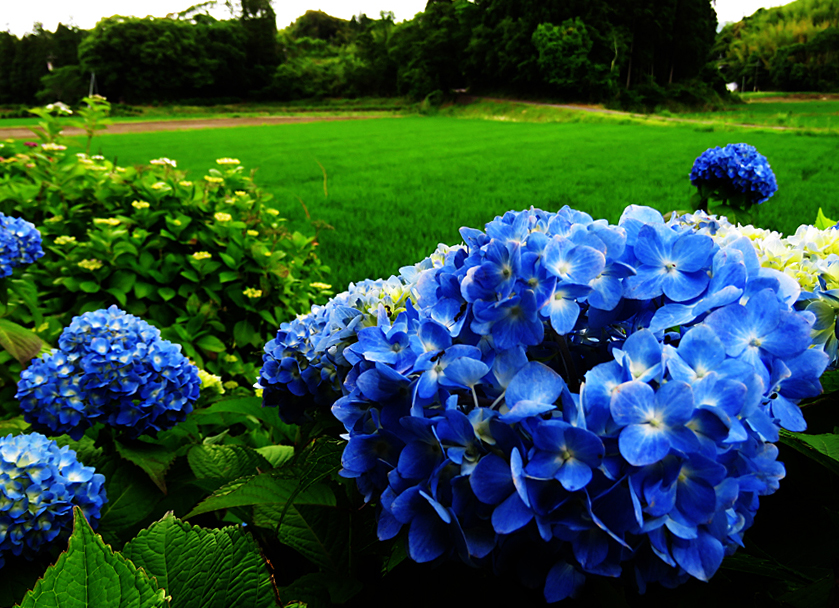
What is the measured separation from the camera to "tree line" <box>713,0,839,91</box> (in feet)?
121

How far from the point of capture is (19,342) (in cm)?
167

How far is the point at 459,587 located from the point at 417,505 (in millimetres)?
194

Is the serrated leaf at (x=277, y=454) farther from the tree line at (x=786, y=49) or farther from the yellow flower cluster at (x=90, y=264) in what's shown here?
the tree line at (x=786, y=49)

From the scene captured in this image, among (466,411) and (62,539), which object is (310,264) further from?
(466,411)

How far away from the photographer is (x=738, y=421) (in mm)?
393

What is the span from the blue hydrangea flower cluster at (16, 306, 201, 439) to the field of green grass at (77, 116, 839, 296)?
208 cm

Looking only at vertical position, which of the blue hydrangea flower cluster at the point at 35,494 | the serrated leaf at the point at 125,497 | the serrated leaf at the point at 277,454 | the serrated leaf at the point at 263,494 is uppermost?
the serrated leaf at the point at 263,494

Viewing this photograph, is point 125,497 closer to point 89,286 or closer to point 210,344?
point 210,344

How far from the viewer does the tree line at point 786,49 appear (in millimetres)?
36750

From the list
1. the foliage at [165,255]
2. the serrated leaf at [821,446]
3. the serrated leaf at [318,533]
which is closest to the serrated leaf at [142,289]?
the foliage at [165,255]

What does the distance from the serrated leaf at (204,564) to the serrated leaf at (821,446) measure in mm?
562

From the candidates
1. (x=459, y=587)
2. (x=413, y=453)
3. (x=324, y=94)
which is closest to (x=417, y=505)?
(x=413, y=453)

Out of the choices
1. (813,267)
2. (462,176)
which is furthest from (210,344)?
(462,176)

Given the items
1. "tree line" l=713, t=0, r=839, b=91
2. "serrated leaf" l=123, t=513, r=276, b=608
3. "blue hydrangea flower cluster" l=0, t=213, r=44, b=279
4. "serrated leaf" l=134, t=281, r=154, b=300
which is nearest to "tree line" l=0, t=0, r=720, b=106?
"tree line" l=713, t=0, r=839, b=91
